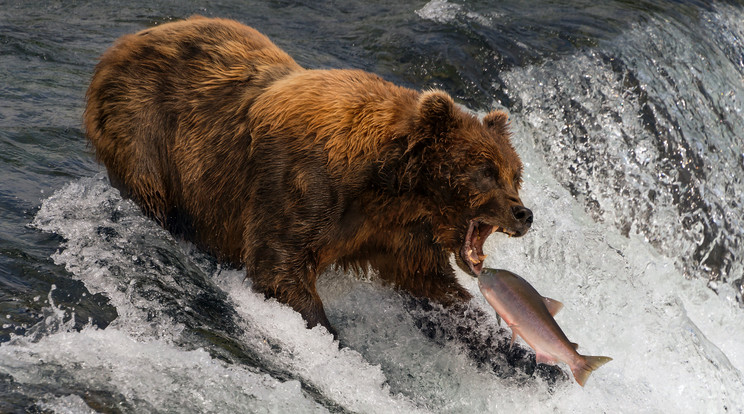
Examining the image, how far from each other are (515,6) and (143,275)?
21.1 feet

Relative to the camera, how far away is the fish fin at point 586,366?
4.12 metres

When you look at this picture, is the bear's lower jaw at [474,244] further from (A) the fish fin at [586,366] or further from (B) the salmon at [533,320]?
(A) the fish fin at [586,366]

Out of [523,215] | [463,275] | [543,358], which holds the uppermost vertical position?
[523,215]

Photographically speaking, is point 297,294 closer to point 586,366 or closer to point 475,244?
point 475,244

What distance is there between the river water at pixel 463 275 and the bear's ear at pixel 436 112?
1249mm

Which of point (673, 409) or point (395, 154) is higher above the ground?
point (395, 154)

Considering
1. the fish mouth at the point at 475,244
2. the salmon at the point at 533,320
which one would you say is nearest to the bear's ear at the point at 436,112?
the fish mouth at the point at 475,244

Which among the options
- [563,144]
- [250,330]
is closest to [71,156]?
[250,330]

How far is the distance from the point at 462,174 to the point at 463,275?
1571 mm

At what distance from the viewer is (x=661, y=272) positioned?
7254 millimetres

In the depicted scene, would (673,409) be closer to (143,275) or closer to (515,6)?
(143,275)

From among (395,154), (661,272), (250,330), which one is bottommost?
(661,272)

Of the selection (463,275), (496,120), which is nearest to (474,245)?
(496,120)

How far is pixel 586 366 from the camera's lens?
415cm
